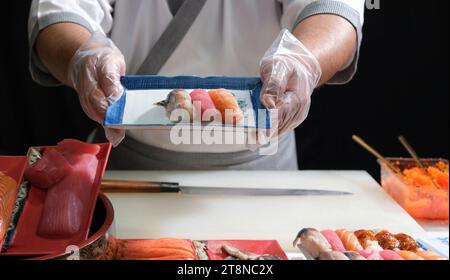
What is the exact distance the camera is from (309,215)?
0.86m

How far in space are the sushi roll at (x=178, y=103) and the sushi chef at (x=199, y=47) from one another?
0.21ft

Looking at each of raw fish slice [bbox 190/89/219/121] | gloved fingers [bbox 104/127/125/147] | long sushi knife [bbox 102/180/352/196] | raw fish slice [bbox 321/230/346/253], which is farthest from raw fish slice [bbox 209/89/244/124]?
long sushi knife [bbox 102/180/352/196]

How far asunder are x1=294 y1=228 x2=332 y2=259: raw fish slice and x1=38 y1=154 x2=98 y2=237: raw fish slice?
270 millimetres

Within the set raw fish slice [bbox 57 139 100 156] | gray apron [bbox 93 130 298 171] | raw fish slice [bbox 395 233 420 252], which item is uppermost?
gray apron [bbox 93 130 298 171]

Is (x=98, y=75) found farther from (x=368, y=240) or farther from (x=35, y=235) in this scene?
(x=368, y=240)

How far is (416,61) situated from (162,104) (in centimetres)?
94

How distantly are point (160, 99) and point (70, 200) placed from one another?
0.16 meters

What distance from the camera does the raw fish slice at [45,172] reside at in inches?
26.5

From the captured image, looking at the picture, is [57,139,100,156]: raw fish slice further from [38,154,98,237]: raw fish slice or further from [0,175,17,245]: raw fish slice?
[0,175,17,245]: raw fish slice

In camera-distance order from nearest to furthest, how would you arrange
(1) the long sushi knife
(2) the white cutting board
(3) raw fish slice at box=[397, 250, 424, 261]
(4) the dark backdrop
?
(3) raw fish slice at box=[397, 250, 424, 261], (2) the white cutting board, (1) the long sushi knife, (4) the dark backdrop

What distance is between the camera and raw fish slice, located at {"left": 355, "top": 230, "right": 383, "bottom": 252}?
701 millimetres

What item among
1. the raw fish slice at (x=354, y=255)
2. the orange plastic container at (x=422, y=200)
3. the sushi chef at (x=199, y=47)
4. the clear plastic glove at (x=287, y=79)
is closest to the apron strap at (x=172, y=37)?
the sushi chef at (x=199, y=47)

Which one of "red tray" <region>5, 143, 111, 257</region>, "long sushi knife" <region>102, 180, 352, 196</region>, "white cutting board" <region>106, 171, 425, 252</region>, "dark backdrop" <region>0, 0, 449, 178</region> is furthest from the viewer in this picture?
"dark backdrop" <region>0, 0, 449, 178</region>
